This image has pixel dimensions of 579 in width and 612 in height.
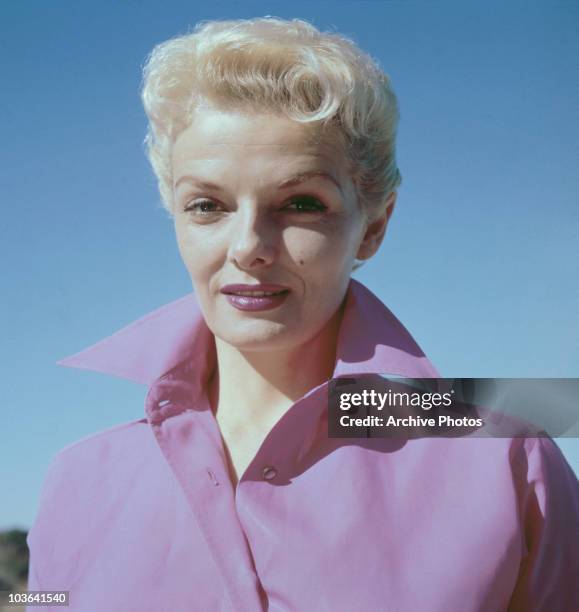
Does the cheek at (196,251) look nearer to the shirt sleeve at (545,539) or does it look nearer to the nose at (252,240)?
the nose at (252,240)

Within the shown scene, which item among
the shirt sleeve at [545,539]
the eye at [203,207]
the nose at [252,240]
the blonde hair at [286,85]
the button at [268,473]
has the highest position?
the blonde hair at [286,85]

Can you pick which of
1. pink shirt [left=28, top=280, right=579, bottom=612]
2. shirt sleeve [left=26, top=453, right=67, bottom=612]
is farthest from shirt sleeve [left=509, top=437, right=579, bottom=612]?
shirt sleeve [left=26, top=453, right=67, bottom=612]

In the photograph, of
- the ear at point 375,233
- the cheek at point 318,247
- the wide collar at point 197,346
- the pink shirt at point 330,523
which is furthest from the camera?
the ear at point 375,233

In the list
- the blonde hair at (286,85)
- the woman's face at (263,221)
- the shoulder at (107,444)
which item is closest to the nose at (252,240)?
the woman's face at (263,221)

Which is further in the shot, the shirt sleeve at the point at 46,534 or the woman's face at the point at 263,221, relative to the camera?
the shirt sleeve at the point at 46,534

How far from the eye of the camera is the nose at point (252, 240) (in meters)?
1.56

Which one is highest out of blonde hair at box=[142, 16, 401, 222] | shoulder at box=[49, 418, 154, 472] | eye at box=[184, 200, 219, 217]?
blonde hair at box=[142, 16, 401, 222]

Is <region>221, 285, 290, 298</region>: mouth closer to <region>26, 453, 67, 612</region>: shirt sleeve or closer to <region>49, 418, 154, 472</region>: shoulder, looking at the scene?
<region>49, 418, 154, 472</region>: shoulder

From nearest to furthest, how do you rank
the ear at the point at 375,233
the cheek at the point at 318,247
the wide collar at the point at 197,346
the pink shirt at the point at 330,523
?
the pink shirt at the point at 330,523
the cheek at the point at 318,247
the wide collar at the point at 197,346
the ear at the point at 375,233

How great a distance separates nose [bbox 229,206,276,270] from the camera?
5.10 feet

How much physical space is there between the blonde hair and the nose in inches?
8.5

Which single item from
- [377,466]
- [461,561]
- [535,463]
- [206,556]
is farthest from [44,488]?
[535,463]

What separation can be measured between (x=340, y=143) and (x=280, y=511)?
2.41 feet

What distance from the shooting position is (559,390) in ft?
5.86
